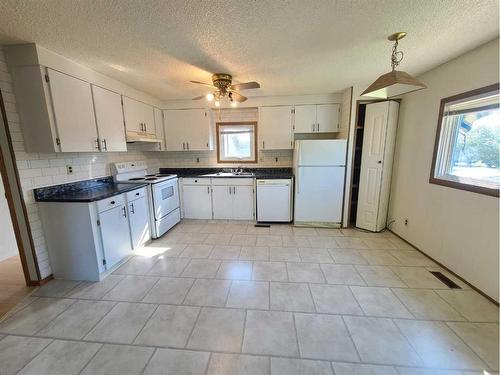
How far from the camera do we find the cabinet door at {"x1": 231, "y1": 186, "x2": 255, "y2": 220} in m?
3.88

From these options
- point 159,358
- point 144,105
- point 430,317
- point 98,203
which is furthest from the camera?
point 144,105

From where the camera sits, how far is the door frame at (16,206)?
1.95 meters

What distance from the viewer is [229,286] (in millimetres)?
2137

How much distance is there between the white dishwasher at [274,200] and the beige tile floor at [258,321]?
1.18 metres

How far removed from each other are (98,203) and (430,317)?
126 inches

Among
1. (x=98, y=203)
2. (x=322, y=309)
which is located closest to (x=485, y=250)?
(x=322, y=309)

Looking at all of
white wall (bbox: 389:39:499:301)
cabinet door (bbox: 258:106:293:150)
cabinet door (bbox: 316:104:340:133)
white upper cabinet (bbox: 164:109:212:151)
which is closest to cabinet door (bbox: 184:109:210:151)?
white upper cabinet (bbox: 164:109:212:151)

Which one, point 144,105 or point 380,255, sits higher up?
point 144,105

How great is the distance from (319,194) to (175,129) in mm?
2931

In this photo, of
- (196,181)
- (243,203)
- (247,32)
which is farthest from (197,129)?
(247,32)

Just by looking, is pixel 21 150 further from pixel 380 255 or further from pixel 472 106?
pixel 472 106

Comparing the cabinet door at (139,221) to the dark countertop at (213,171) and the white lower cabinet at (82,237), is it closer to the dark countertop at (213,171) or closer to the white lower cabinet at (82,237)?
the white lower cabinet at (82,237)

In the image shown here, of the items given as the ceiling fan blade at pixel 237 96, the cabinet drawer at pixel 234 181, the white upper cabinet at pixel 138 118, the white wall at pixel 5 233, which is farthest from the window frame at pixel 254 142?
the white wall at pixel 5 233

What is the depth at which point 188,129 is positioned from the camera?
4.02 meters
